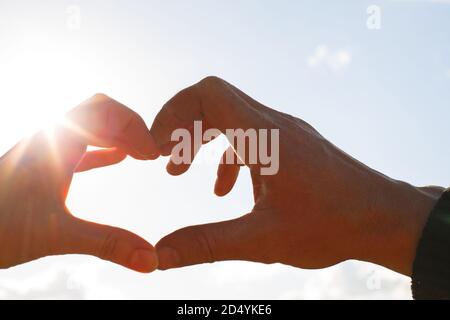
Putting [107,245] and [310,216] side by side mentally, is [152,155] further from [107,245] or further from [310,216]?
[310,216]

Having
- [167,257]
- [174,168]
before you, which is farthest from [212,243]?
[174,168]

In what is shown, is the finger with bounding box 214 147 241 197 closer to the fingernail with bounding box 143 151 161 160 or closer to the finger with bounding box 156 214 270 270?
the fingernail with bounding box 143 151 161 160

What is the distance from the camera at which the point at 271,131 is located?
4430 millimetres

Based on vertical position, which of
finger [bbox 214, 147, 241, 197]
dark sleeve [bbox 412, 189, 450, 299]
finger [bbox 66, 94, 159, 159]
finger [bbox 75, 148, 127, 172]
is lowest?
dark sleeve [bbox 412, 189, 450, 299]

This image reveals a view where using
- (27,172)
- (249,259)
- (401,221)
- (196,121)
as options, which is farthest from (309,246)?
(27,172)

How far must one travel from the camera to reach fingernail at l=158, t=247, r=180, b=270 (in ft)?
12.7

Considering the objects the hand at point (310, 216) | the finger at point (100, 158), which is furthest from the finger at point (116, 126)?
the hand at point (310, 216)

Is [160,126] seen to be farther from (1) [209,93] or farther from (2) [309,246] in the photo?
(2) [309,246]

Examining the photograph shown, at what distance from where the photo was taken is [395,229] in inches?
167

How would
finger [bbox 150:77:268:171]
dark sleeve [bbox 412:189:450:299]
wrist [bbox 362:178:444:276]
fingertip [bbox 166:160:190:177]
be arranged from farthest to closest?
fingertip [bbox 166:160:190:177]
finger [bbox 150:77:268:171]
wrist [bbox 362:178:444:276]
dark sleeve [bbox 412:189:450:299]

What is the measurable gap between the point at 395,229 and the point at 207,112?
206 cm

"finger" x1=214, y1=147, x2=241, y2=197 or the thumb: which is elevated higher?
"finger" x1=214, y1=147, x2=241, y2=197

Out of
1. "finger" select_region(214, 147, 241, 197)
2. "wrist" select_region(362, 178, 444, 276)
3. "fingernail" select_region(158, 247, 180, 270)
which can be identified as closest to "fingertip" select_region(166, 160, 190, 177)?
"finger" select_region(214, 147, 241, 197)

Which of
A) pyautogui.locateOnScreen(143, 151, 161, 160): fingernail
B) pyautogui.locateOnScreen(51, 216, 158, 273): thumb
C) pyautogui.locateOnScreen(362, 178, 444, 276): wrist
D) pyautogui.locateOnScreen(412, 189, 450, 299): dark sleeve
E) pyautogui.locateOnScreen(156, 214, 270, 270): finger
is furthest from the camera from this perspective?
pyautogui.locateOnScreen(143, 151, 161, 160): fingernail
